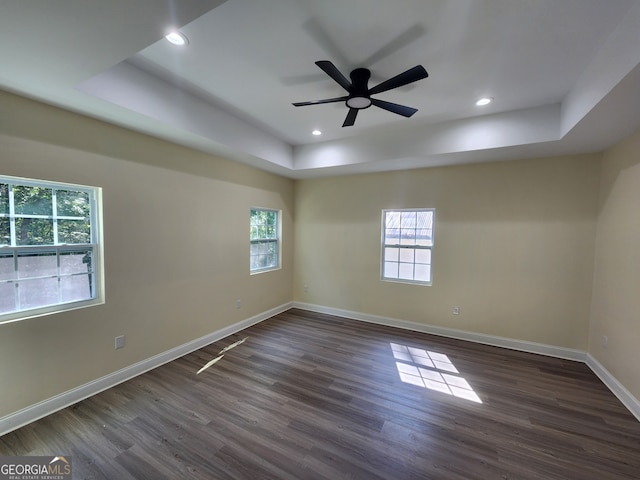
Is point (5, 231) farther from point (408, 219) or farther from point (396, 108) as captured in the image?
point (408, 219)

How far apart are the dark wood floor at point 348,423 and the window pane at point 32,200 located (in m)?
1.72

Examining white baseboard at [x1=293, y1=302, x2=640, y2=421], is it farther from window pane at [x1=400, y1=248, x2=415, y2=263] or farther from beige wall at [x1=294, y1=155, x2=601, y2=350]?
window pane at [x1=400, y1=248, x2=415, y2=263]

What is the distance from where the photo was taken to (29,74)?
1753 millimetres

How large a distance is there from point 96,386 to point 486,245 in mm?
4846

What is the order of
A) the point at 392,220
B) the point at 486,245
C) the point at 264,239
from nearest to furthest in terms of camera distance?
A: the point at 486,245, the point at 392,220, the point at 264,239

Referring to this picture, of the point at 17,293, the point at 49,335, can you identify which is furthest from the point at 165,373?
the point at 17,293

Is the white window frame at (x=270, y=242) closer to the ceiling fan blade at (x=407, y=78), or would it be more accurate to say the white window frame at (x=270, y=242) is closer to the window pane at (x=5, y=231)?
the window pane at (x=5, y=231)

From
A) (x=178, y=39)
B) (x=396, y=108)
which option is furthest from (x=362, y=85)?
(x=178, y=39)

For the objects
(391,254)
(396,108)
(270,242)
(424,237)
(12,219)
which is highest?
(396,108)

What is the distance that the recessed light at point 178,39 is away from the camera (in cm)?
184

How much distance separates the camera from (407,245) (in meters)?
4.30

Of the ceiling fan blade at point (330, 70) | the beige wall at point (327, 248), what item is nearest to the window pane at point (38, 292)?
the beige wall at point (327, 248)

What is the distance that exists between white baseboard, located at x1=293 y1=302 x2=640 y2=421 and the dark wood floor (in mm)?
104

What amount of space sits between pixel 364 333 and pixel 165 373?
8.75 ft
